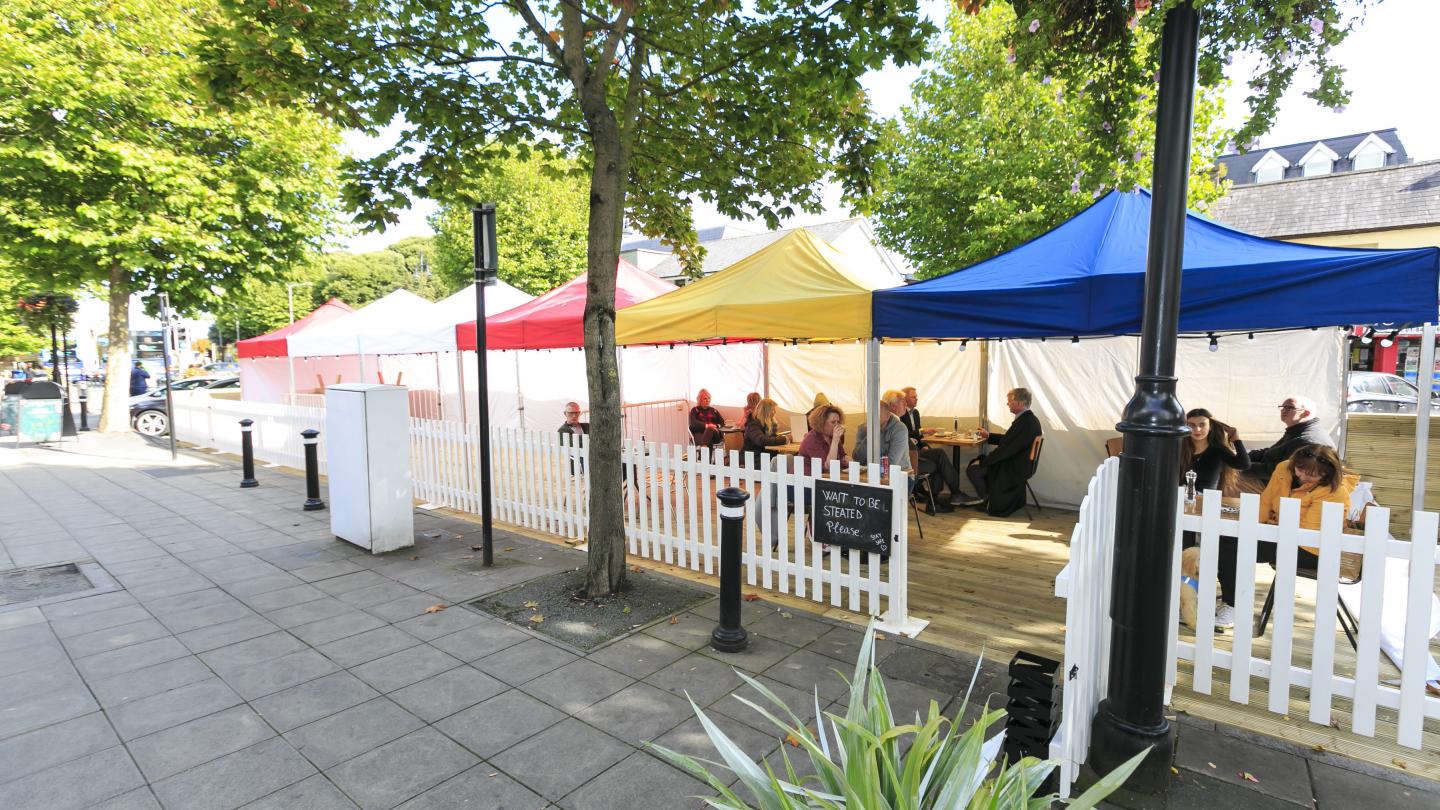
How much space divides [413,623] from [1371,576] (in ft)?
17.0

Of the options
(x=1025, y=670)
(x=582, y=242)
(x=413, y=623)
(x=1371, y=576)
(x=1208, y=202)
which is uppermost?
(x=582, y=242)

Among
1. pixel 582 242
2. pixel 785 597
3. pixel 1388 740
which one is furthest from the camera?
pixel 582 242

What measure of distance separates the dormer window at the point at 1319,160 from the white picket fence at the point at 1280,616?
5747cm

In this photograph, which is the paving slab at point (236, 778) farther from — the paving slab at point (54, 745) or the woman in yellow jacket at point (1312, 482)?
the woman in yellow jacket at point (1312, 482)

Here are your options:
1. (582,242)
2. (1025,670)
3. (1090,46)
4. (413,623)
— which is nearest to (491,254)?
(413,623)

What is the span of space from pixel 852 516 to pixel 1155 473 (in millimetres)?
2188

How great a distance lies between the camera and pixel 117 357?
16156 mm

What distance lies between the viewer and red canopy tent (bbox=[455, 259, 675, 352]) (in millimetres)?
8297

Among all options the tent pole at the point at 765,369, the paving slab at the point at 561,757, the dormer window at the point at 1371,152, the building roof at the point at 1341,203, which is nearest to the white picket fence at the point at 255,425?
the tent pole at the point at 765,369

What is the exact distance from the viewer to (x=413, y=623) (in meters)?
4.62

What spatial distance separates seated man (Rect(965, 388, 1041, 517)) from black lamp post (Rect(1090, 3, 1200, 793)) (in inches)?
194

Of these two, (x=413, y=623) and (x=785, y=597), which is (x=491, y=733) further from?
(x=785, y=597)

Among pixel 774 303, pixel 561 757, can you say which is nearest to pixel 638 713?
pixel 561 757

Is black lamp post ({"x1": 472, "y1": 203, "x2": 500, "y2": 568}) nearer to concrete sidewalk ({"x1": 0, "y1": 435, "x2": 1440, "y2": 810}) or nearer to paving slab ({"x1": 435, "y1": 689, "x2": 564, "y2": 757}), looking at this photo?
concrete sidewalk ({"x1": 0, "y1": 435, "x2": 1440, "y2": 810})
